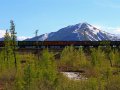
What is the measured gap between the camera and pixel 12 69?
24.8m

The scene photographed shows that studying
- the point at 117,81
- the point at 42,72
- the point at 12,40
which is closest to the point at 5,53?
the point at 12,40

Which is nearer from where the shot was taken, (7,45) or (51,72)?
(51,72)

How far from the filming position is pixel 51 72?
643 inches

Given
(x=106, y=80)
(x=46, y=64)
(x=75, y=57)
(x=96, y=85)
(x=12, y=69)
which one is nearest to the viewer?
(x=96, y=85)

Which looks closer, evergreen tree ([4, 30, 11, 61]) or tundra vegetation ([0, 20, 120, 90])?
tundra vegetation ([0, 20, 120, 90])

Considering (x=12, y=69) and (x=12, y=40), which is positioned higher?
(x=12, y=40)

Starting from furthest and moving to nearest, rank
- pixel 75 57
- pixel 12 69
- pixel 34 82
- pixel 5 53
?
1. pixel 75 57
2. pixel 5 53
3. pixel 12 69
4. pixel 34 82

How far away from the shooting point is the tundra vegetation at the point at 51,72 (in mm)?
14781

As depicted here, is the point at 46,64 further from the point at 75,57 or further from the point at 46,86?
the point at 75,57

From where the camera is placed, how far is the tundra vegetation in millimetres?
14781

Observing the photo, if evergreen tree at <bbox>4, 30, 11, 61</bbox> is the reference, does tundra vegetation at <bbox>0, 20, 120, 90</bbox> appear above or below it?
below

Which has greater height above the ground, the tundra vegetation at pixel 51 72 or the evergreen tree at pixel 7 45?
the evergreen tree at pixel 7 45

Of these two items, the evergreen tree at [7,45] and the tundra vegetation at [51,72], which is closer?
the tundra vegetation at [51,72]

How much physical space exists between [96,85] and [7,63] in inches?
496
